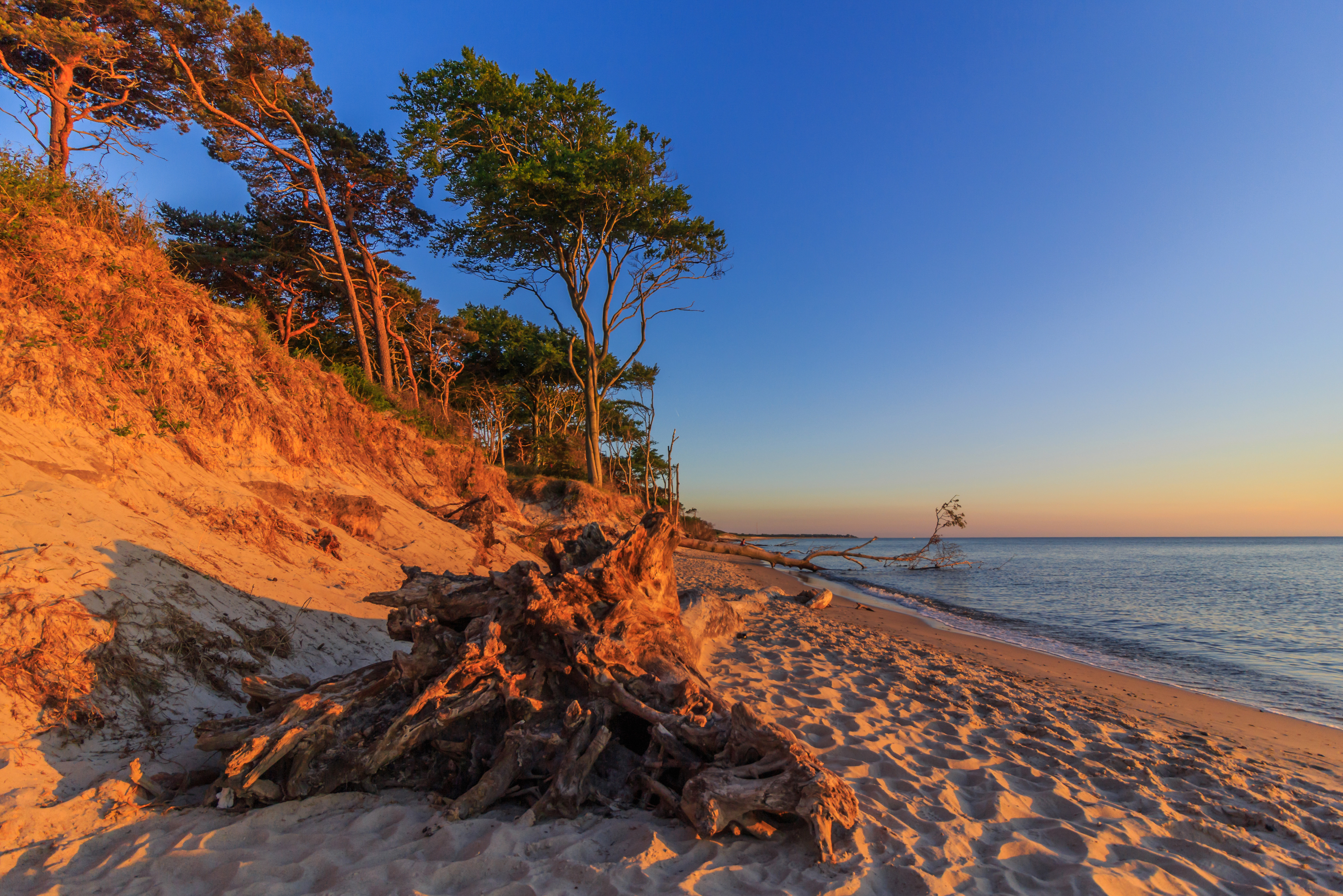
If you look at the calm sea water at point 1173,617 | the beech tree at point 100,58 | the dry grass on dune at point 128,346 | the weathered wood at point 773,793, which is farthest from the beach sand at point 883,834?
the beech tree at point 100,58

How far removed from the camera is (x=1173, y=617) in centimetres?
1407

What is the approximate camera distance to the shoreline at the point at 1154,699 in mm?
5375

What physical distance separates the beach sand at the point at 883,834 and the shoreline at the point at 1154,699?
129mm

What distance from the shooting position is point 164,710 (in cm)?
349

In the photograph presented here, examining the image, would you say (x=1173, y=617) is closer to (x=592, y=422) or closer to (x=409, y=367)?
(x=592, y=422)

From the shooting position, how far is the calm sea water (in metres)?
8.28

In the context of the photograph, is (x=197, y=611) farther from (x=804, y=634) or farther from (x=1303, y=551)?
(x=1303, y=551)

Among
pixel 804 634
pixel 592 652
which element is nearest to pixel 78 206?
pixel 592 652

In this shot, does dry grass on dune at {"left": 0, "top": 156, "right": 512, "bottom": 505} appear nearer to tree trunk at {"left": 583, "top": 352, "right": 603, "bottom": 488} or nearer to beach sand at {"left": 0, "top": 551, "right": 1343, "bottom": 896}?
beach sand at {"left": 0, "top": 551, "right": 1343, "bottom": 896}

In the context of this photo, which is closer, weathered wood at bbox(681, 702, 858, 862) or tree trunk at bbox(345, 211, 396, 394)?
weathered wood at bbox(681, 702, 858, 862)

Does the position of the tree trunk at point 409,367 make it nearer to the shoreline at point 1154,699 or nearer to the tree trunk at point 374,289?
the tree trunk at point 374,289

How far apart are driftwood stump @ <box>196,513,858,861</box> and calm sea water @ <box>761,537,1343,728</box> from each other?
8.13 m

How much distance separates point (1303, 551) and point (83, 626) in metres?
93.6

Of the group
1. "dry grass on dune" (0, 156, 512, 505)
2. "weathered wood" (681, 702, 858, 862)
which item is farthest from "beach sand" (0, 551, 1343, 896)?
"dry grass on dune" (0, 156, 512, 505)
